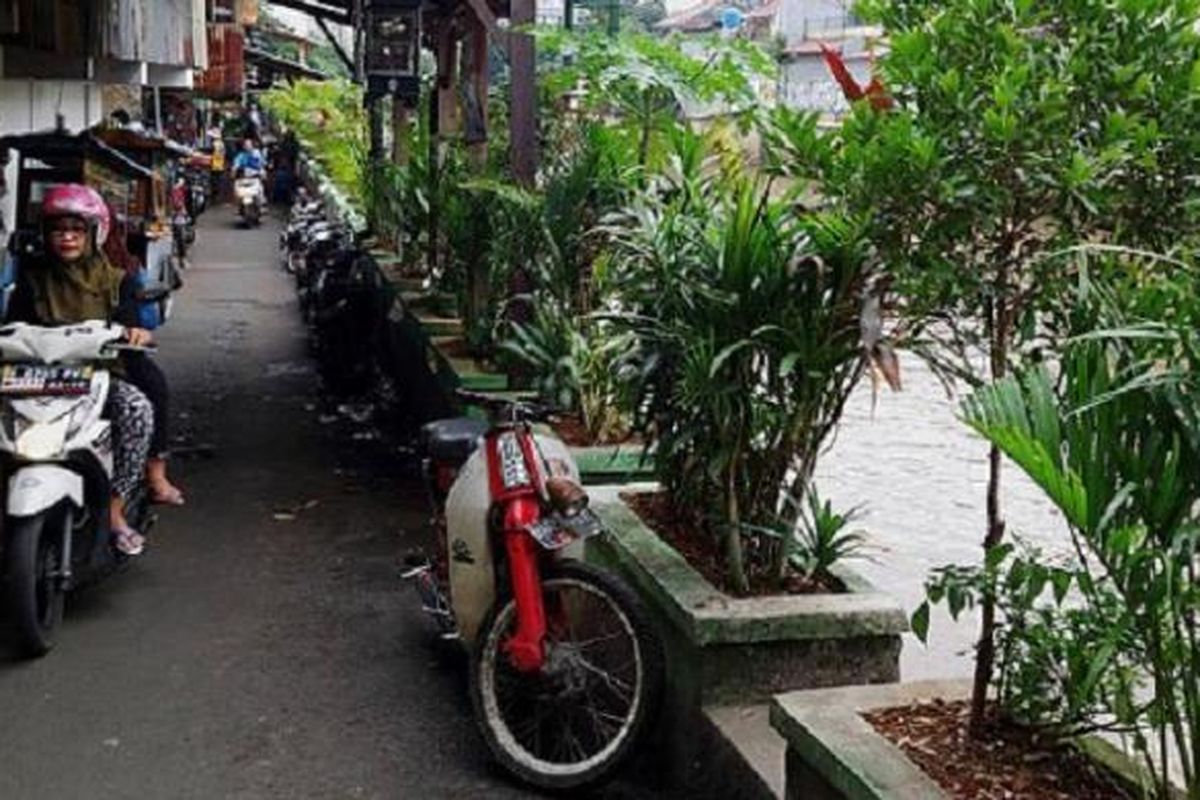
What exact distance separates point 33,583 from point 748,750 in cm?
260

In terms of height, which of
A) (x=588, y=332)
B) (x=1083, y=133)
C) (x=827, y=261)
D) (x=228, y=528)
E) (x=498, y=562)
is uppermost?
(x=1083, y=133)

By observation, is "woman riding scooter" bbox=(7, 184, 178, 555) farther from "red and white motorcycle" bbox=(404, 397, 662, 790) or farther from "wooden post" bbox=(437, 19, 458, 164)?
"wooden post" bbox=(437, 19, 458, 164)

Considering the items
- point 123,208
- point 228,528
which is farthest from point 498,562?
point 123,208

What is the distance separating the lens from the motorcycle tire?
4.83 m

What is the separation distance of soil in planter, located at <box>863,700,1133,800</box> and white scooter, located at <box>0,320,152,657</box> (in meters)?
3.03

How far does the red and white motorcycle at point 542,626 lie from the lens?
394 cm

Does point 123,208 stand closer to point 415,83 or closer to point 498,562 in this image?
point 415,83

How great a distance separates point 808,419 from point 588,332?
2.50 m

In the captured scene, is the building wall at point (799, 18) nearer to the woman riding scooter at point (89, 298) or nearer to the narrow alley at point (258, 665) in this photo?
the narrow alley at point (258, 665)

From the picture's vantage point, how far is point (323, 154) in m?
25.2

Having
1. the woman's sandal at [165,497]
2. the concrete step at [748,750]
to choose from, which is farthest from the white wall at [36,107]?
the concrete step at [748,750]

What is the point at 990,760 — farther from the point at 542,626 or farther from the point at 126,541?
the point at 126,541

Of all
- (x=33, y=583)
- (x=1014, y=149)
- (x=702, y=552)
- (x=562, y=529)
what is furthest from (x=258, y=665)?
(x=1014, y=149)

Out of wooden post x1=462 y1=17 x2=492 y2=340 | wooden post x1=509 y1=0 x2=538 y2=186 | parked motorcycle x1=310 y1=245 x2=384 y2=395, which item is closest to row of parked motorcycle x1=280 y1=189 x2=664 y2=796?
wooden post x1=509 y1=0 x2=538 y2=186
